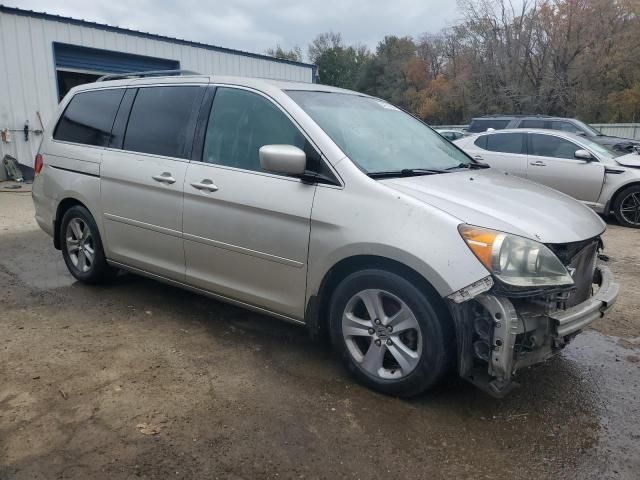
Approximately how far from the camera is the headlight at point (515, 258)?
2.66 meters

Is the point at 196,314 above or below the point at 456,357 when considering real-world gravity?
below

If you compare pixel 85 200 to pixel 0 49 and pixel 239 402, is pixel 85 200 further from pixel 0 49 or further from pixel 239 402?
pixel 0 49

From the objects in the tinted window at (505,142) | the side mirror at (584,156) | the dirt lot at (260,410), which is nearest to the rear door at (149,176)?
the dirt lot at (260,410)

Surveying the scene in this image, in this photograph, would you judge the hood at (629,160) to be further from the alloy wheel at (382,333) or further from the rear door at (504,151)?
the alloy wheel at (382,333)

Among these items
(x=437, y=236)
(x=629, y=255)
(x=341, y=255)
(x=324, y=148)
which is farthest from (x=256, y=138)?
(x=629, y=255)

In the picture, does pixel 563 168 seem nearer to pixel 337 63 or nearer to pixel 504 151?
pixel 504 151

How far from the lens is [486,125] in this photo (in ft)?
47.2

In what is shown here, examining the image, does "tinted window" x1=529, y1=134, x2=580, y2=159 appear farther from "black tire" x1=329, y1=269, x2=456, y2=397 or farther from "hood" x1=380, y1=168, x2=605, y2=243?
"black tire" x1=329, y1=269, x2=456, y2=397

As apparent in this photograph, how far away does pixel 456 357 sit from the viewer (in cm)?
291

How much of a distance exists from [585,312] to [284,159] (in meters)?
1.89

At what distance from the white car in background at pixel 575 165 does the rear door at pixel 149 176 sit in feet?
21.0

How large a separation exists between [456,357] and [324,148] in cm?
145

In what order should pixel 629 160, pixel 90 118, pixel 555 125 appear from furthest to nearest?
pixel 555 125 → pixel 629 160 → pixel 90 118

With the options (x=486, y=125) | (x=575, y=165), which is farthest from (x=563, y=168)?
(x=486, y=125)
